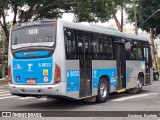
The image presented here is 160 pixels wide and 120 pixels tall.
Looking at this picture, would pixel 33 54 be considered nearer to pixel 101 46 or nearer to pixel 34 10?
pixel 101 46

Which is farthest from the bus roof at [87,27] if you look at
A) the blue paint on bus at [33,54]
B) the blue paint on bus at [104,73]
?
the blue paint on bus at [104,73]

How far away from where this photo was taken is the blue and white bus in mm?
12031

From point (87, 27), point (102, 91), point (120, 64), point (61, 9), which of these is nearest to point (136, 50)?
point (120, 64)

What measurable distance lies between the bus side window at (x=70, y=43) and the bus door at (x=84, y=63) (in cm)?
35

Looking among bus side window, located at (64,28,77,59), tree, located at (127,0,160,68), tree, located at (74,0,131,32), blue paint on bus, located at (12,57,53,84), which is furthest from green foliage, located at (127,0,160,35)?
blue paint on bus, located at (12,57,53,84)

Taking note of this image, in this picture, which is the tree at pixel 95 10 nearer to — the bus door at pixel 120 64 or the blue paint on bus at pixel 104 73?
the bus door at pixel 120 64

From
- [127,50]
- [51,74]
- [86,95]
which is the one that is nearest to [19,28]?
[51,74]

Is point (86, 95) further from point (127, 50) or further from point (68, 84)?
point (127, 50)

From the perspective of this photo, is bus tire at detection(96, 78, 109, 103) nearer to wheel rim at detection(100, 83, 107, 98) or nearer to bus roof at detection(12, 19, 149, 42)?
wheel rim at detection(100, 83, 107, 98)

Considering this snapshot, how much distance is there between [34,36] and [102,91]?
3855 millimetres

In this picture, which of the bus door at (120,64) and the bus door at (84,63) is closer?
the bus door at (84,63)

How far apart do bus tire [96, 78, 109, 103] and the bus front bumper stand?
2.75 m

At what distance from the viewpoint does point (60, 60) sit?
12.0 m

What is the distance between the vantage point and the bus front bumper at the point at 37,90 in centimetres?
1179
